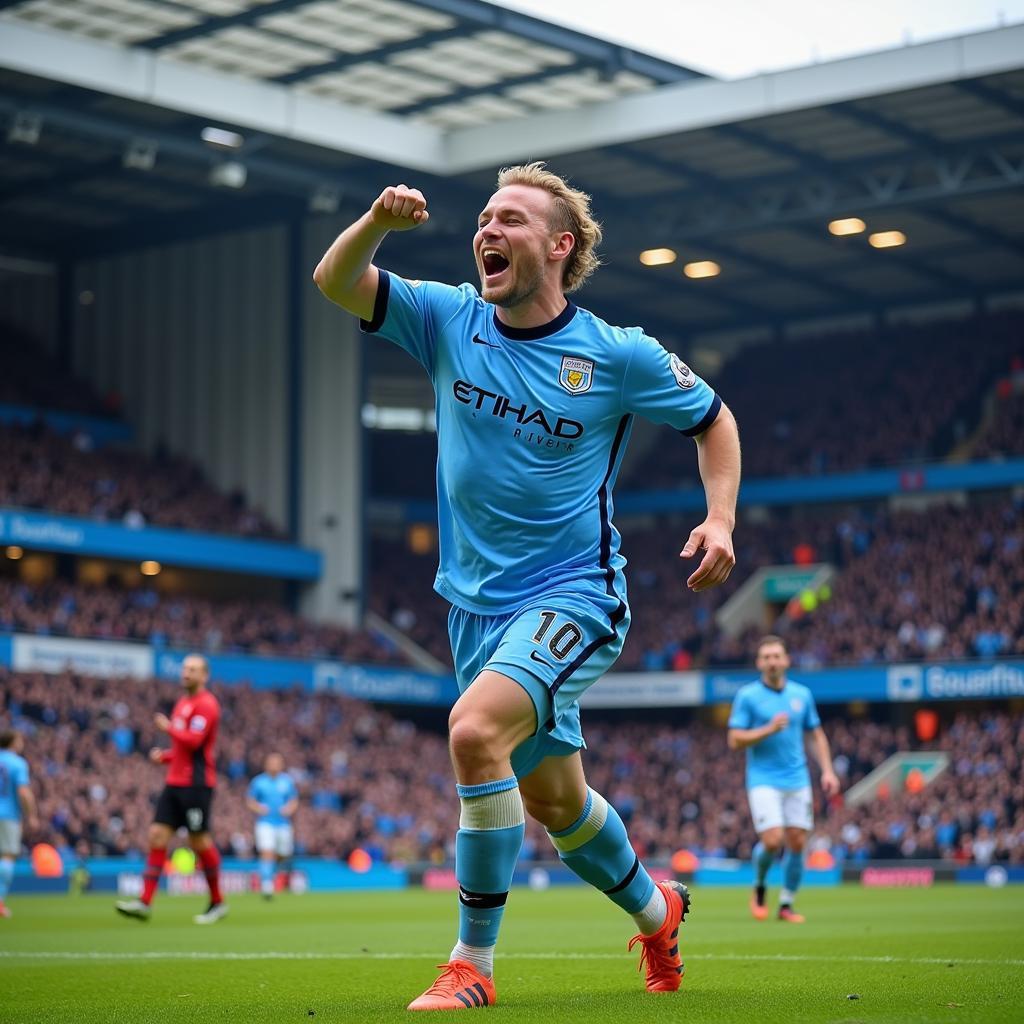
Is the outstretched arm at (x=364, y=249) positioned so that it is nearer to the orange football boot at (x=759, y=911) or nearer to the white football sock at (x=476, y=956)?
the white football sock at (x=476, y=956)

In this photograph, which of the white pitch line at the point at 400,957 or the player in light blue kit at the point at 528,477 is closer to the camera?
the player in light blue kit at the point at 528,477

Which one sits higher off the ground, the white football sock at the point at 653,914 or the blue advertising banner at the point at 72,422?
the blue advertising banner at the point at 72,422

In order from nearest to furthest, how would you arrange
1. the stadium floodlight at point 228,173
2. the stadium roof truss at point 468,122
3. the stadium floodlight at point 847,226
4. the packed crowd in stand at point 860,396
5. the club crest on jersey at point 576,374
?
the club crest on jersey at point 576,374, the stadium roof truss at point 468,122, the stadium floodlight at point 228,173, the stadium floodlight at point 847,226, the packed crowd in stand at point 860,396

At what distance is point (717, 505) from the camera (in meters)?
6.39

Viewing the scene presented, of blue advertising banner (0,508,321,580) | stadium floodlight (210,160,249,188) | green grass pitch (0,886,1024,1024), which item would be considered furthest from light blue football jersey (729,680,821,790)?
blue advertising banner (0,508,321,580)

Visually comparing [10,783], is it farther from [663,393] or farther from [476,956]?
[663,393]

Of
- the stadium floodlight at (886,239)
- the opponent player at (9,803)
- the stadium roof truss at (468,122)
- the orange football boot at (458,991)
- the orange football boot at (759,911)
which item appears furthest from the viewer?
the stadium floodlight at (886,239)

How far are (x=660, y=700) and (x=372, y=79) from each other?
18.0m

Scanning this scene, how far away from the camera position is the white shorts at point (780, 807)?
15250mm

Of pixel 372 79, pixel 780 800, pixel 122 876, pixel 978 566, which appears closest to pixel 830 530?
pixel 978 566

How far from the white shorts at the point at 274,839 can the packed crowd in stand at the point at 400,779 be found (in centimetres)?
393

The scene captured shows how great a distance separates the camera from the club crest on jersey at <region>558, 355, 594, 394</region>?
6.61 metres

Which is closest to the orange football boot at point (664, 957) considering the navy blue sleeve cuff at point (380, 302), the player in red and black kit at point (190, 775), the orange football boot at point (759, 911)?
the navy blue sleeve cuff at point (380, 302)

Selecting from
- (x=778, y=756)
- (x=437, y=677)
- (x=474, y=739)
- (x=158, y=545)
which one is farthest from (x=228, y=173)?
(x=474, y=739)
